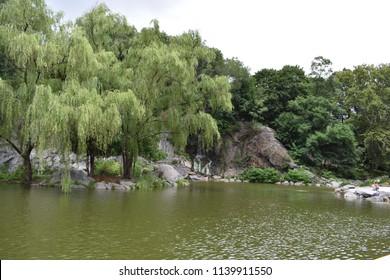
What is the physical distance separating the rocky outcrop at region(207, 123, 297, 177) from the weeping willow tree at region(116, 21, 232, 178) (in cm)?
1629

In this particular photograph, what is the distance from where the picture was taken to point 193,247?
725 centimetres

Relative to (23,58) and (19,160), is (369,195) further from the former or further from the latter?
(19,160)

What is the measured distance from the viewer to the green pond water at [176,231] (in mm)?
6848

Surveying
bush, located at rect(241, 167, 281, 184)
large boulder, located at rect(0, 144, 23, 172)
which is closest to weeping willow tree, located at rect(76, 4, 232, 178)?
large boulder, located at rect(0, 144, 23, 172)

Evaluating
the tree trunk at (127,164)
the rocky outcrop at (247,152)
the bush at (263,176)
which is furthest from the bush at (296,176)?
the tree trunk at (127,164)

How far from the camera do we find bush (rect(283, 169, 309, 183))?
3177 centimetres

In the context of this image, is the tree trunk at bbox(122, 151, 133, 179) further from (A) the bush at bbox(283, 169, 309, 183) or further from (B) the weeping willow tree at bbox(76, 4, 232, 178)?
(A) the bush at bbox(283, 169, 309, 183)

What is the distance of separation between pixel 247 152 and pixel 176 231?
29842mm

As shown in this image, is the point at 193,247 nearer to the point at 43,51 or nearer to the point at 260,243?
the point at 260,243

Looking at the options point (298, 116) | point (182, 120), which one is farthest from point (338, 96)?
point (182, 120)

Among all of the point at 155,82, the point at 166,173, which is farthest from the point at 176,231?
the point at 166,173

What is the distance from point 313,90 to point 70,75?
34.0m
